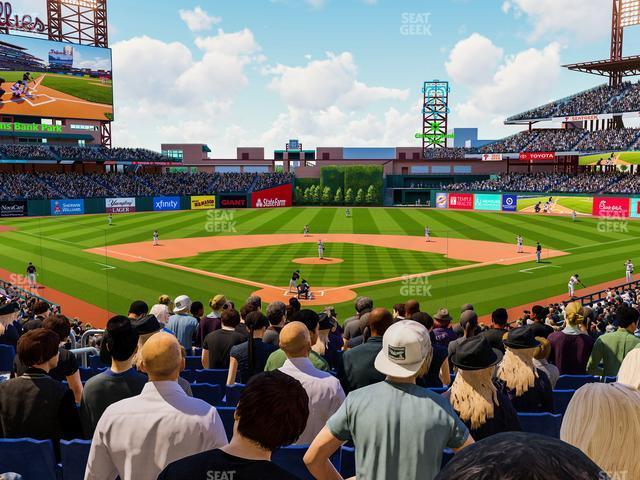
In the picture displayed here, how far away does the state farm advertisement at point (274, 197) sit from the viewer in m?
80.8

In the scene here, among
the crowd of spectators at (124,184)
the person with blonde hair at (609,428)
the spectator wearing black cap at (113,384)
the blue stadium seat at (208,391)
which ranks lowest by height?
the blue stadium seat at (208,391)

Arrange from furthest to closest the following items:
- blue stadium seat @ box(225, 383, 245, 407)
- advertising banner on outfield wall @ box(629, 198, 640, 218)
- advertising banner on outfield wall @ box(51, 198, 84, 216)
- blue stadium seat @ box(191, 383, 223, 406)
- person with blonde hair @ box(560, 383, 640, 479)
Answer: advertising banner on outfield wall @ box(51, 198, 84, 216) < advertising banner on outfield wall @ box(629, 198, 640, 218) < blue stadium seat @ box(191, 383, 223, 406) < blue stadium seat @ box(225, 383, 245, 407) < person with blonde hair @ box(560, 383, 640, 479)

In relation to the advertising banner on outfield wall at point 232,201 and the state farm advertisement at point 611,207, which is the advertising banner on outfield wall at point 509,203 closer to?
the state farm advertisement at point 611,207

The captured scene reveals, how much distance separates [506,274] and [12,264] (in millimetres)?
27803

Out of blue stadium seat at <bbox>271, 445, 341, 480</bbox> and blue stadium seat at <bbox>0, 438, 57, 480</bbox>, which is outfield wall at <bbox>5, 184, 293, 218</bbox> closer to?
blue stadium seat at <bbox>0, 438, 57, 480</bbox>

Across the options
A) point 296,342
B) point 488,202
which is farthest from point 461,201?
point 296,342

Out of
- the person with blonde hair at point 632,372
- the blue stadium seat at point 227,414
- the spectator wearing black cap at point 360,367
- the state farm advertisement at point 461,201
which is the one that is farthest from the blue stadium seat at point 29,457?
the state farm advertisement at point 461,201

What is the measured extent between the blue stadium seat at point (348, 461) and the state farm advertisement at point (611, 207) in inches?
2473

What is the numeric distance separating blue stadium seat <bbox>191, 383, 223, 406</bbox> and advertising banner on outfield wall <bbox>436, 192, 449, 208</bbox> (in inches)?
2997

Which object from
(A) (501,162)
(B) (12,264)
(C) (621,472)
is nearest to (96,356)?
(C) (621,472)

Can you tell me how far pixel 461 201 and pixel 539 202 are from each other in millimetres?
13364

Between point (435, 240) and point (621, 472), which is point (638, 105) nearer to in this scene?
point (435, 240)

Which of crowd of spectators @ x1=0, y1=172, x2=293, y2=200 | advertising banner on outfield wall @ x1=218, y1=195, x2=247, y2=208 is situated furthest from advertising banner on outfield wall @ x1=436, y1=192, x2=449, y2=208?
advertising banner on outfield wall @ x1=218, y1=195, x2=247, y2=208

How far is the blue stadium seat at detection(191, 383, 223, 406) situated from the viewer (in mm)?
7039
